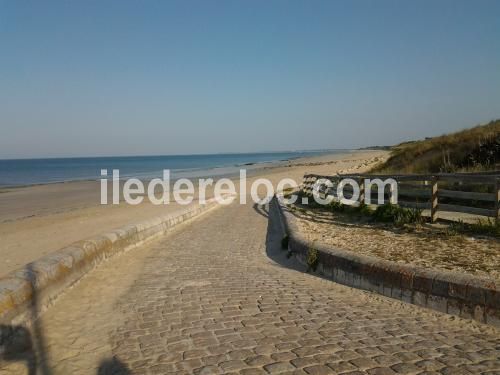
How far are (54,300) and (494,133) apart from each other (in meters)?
16.3

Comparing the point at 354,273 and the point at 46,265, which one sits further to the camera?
the point at 354,273

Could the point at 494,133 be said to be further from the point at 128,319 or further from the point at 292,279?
the point at 128,319

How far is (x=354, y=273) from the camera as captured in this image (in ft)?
20.4

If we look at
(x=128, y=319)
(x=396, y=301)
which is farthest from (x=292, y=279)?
(x=128, y=319)

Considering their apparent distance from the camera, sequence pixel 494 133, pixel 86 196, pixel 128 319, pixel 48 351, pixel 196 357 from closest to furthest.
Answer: pixel 196 357 < pixel 48 351 < pixel 128 319 < pixel 494 133 < pixel 86 196

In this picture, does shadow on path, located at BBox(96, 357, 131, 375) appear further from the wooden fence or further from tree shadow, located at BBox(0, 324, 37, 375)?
the wooden fence

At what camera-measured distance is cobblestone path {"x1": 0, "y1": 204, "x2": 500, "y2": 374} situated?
11.8ft

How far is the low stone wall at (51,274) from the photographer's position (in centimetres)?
445

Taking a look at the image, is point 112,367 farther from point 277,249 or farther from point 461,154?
point 461,154

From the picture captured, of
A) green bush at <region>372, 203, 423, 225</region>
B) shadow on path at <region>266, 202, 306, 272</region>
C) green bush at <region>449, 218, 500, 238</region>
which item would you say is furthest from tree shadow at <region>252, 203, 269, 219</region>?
green bush at <region>449, 218, 500, 238</region>

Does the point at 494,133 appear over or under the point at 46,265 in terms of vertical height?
over

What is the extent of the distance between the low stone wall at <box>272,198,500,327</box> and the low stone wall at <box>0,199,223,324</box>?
12.4ft

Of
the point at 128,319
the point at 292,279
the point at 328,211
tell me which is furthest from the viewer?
the point at 328,211

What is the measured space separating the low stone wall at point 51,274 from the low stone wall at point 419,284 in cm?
377
